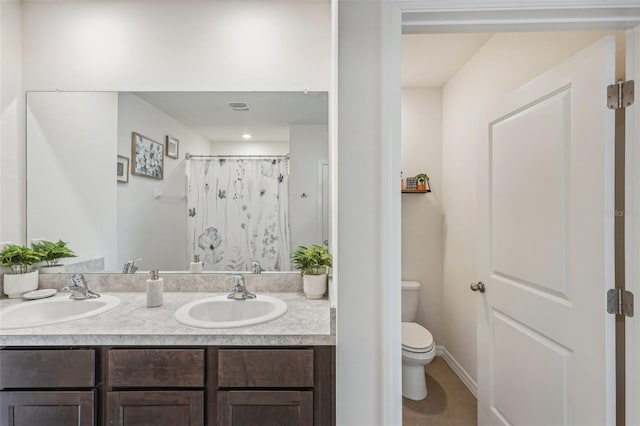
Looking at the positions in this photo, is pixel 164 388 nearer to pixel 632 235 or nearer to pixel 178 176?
pixel 178 176

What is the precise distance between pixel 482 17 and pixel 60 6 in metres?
2.21

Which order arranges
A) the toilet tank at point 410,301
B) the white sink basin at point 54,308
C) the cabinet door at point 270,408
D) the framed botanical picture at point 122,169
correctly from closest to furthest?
the cabinet door at point 270,408, the white sink basin at point 54,308, the framed botanical picture at point 122,169, the toilet tank at point 410,301

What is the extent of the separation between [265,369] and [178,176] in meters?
1.23

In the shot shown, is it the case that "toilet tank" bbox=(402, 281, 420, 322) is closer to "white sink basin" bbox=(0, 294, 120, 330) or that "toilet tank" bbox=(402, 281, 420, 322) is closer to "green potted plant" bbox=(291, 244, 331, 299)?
"green potted plant" bbox=(291, 244, 331, 299)

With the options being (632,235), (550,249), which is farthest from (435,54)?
(632,235)

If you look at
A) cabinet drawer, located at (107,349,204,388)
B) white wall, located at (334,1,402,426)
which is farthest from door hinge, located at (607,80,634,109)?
cabinet drawer, located at (107,349,204,388)

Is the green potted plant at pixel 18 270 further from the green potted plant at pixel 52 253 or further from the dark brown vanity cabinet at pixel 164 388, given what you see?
the dark brown vanity cabinet at pixel 164 388

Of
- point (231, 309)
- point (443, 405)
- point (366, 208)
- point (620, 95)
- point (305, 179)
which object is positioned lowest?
point (443, 405)

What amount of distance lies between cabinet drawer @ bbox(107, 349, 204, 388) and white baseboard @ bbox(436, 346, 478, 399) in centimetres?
199

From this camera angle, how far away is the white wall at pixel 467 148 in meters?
1.69

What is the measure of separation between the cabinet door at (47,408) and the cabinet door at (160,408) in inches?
3.6

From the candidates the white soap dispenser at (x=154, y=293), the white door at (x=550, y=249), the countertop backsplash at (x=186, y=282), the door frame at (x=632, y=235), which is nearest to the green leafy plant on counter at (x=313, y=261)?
the countertop backsplash at (x=186, y=282)

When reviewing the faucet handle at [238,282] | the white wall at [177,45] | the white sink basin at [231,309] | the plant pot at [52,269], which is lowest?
the white sink basin at [231,309]

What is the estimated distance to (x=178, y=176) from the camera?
1.79 meters
